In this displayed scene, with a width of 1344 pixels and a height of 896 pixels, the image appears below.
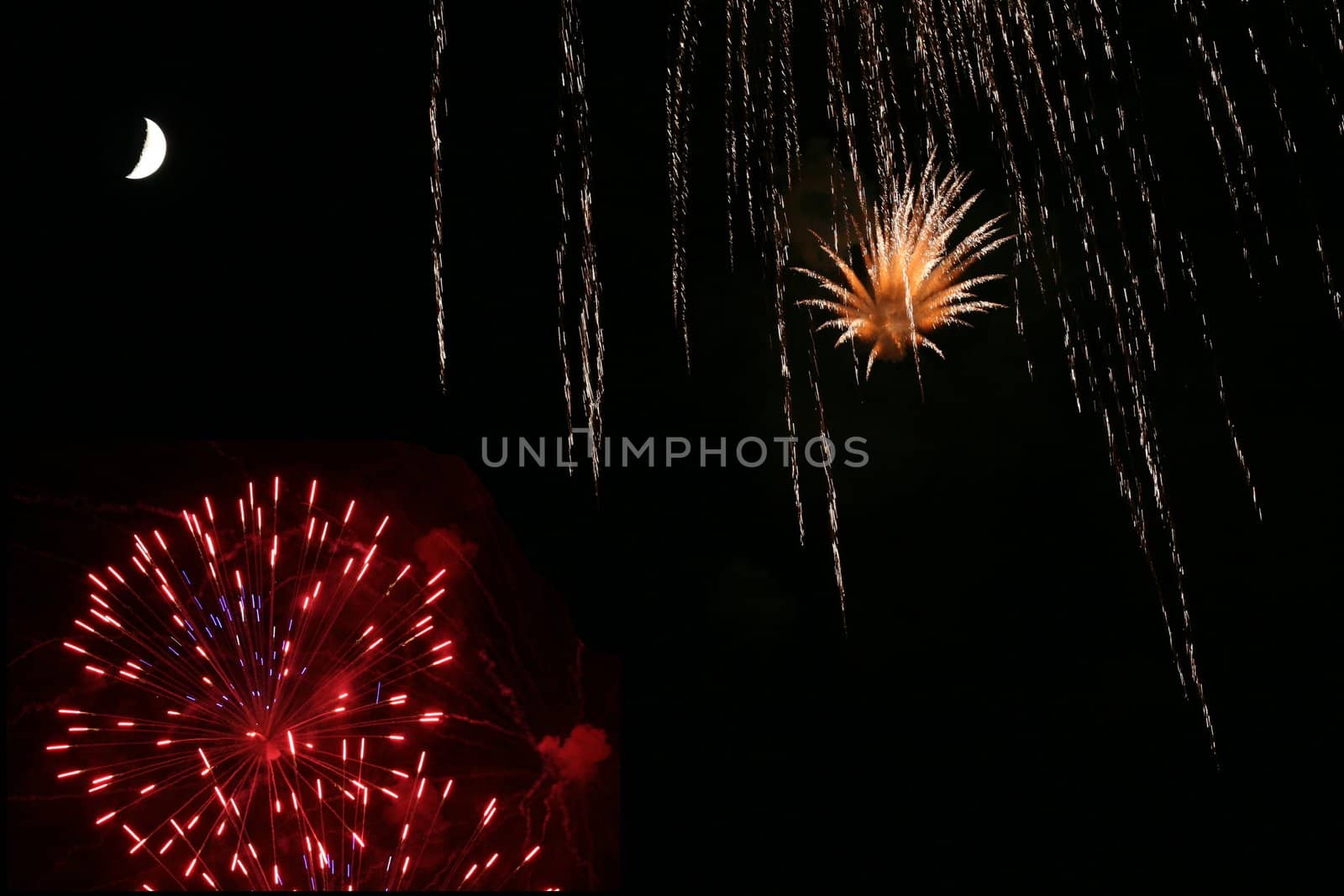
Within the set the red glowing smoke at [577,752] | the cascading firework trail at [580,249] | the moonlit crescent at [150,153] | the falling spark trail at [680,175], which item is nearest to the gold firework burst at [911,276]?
the falling spark trail at [680,175]

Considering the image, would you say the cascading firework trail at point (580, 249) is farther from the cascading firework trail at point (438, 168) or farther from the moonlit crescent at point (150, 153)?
the moonlit crescent at point (150, 153)

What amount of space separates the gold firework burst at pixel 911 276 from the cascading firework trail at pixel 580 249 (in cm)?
60

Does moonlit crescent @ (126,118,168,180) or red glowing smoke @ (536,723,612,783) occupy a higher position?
moonlit crescent @ (126,118,168,180)

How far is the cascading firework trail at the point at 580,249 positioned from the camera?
187cm

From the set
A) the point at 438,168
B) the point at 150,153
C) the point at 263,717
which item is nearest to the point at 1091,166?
the point at 438,168

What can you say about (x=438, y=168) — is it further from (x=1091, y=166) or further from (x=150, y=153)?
(x=1091, y=166)

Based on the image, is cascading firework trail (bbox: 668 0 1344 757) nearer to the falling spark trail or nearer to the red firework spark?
the falling spark trail

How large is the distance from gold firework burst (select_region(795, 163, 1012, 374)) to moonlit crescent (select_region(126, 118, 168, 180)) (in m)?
1.53

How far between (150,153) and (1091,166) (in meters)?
2.36

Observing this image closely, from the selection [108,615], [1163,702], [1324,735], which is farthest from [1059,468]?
[108,615]

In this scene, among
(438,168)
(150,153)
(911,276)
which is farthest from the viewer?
(911,276)

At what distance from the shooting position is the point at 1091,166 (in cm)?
209

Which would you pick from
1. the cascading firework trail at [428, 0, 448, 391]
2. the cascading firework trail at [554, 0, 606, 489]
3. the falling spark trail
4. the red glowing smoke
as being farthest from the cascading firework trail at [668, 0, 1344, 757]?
the red glowing smoke

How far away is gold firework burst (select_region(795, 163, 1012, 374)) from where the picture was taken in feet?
6.73
